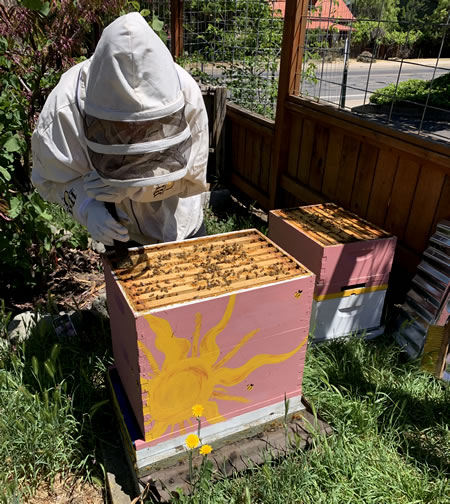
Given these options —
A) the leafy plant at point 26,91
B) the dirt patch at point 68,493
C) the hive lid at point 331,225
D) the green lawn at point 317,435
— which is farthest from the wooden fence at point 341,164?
the dirt patch at point 68,493

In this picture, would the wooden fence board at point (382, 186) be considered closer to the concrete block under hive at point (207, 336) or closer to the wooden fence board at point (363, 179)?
the wooden fence board at point (363, 179)

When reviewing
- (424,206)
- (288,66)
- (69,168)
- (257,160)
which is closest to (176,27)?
(257,160)

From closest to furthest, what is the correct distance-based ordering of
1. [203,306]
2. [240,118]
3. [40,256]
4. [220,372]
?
1. [203,306]
2. [220,372]
3. [40,256]
4. [240,118]

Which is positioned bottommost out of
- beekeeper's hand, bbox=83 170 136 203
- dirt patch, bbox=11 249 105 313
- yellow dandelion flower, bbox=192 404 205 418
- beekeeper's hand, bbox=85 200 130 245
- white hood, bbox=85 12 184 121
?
dirt patch, bbox=11 249 105 313

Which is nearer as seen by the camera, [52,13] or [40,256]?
[52,13]

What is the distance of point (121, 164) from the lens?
1.57m

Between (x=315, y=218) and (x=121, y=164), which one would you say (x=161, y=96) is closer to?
Answer: (x=121, y=164)

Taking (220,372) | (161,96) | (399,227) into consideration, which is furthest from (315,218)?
(161,96)

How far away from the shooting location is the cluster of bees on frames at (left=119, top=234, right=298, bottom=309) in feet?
5.85

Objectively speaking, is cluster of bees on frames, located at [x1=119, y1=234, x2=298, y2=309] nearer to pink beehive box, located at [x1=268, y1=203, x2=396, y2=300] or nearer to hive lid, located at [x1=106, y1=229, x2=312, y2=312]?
hive lid, located at [x1=106, y1=229, x2=312, y2=312]

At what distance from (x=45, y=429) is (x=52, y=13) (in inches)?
96.6

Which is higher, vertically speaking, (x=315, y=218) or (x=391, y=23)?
(x=391, y=23)

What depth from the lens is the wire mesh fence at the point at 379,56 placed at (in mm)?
2904

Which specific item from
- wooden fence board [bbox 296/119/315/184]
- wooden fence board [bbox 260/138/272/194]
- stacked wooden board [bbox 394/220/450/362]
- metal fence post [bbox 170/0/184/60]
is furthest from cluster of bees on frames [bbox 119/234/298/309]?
metal fence post [bbox 170/0/184/60]
